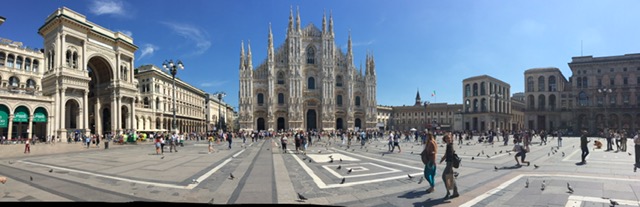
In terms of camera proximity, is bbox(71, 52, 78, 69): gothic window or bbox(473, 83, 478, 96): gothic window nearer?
bbox(71, 52, 78, 69): gothic window

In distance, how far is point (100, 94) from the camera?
45.2 meters

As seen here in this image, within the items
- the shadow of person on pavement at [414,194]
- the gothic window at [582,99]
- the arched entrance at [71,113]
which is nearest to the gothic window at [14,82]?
the arched entrance at [71,113]

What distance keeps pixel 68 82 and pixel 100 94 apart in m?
8.71

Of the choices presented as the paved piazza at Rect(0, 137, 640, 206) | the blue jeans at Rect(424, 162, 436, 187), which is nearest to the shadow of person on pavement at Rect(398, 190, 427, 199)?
the paved piazza at Rect(0, 137, 640, 206)

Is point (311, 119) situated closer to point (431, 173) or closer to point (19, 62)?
point (19, 62)

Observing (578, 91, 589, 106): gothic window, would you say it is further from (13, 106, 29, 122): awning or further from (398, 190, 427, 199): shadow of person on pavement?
(13, 106, 29, 122): awning

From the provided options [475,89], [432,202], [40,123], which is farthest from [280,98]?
[432,202]

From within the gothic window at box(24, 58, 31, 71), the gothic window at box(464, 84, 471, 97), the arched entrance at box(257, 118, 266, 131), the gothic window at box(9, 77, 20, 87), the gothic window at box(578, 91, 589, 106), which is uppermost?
the gothic window at box(24, 58, 31, 71)

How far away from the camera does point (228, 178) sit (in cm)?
956

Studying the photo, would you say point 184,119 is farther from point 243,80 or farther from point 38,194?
point 38,194

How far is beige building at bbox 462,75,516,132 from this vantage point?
2874 inches

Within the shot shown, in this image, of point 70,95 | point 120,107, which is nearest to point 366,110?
point 120,107

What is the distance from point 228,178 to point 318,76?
195 ft

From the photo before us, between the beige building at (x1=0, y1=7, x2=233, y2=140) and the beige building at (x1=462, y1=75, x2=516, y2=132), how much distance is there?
65980 mm
